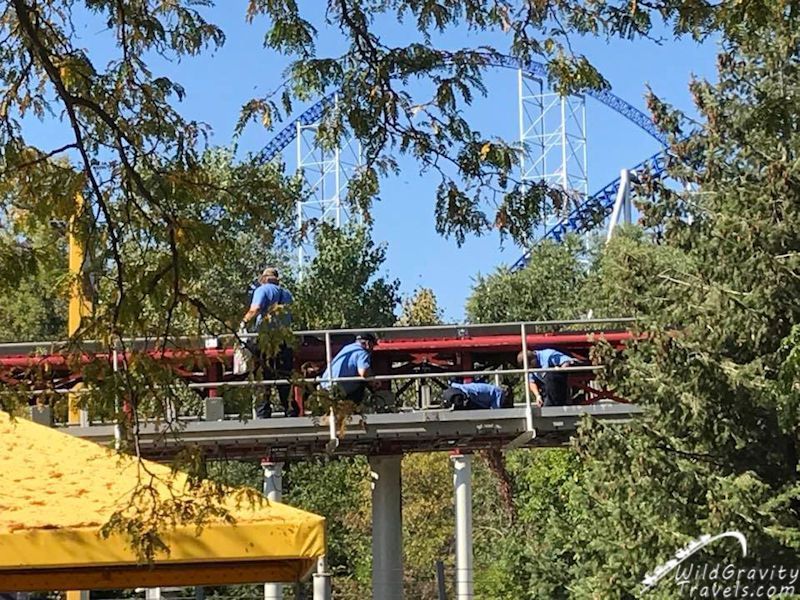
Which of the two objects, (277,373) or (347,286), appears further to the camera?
(347,286)

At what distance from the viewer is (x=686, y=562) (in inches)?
464

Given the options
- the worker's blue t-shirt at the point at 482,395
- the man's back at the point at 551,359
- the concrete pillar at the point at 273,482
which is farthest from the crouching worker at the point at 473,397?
the concrete pillar at the point at 273,482

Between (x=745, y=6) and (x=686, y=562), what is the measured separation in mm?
7471

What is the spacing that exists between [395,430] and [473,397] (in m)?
0.90

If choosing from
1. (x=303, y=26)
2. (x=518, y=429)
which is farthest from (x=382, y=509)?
(x=303, y=26)

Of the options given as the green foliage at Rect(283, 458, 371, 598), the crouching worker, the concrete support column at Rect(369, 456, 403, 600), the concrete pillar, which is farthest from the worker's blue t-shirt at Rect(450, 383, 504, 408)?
the green foliage at Rect(283, 458, 371, 598)

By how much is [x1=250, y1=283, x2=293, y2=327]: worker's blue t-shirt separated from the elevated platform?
121 inches

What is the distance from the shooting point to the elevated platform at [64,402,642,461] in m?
12.1

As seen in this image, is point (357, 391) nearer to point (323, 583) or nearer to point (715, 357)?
point (323, 583)

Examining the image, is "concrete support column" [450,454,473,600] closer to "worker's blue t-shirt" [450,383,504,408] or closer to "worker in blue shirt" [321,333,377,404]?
"worker's blue t-shirt" [450,383,504,408]

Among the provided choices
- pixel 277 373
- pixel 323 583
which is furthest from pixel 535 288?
pixel 277 373

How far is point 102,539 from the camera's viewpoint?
5.03 metres

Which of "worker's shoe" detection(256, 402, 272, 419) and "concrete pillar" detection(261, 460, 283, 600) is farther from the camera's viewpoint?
"concrete pillar" detection(261, 460, 283, 600)

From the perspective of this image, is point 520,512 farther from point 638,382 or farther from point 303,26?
point 303,26
